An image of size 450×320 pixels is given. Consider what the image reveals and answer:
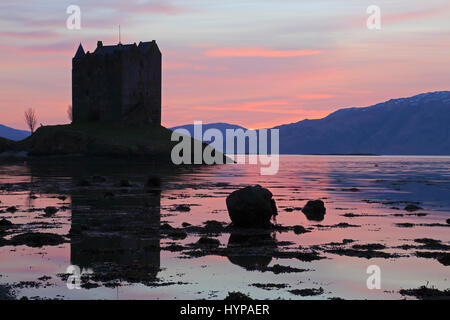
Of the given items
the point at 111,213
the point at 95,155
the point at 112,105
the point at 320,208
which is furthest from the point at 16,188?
the point at 112,105

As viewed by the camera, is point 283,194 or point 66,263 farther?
point 283,194

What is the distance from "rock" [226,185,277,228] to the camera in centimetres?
3136

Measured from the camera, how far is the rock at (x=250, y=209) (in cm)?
3136

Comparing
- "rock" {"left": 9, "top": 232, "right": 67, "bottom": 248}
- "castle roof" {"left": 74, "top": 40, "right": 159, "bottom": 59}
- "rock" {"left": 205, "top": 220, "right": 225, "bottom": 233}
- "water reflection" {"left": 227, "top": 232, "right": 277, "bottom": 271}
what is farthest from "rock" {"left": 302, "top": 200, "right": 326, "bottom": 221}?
"castle roof" {"left": 74, "top": 40, "right": 159, "bottom": 59}

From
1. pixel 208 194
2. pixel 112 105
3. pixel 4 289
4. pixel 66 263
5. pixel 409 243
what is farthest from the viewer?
pixel 112 105

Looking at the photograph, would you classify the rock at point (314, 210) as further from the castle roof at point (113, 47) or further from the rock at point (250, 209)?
the castle roof at point (113, 47)

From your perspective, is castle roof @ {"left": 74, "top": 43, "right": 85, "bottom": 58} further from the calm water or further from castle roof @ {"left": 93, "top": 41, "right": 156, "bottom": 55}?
the calm water

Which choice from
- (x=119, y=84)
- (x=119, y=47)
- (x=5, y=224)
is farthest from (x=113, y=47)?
(x=5, y=224)

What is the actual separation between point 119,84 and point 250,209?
157 m

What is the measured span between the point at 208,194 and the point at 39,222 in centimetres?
2519

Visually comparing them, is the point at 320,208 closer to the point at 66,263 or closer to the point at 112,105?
the point at 66,263

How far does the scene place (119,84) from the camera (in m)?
182

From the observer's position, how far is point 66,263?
21.2 metres

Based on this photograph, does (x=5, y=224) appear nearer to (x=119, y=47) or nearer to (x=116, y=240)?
(x=116, y=240)
